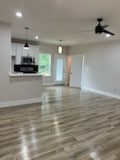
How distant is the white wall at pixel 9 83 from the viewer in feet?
14.7

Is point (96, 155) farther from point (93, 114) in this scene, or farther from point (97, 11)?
point (97, 11)

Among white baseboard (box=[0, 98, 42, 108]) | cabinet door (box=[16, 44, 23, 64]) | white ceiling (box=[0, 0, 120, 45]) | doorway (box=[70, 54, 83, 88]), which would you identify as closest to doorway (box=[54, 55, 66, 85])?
doorway (box=[70, 54, 83, 88])

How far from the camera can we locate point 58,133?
119 inches

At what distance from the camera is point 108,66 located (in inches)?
276

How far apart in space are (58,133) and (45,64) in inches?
258

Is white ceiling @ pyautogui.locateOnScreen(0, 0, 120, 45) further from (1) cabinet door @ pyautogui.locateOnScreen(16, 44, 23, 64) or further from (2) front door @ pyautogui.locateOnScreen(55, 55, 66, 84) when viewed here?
(2) front door @ pyautogui.locateOnScreen(55, 55, 66, 84)

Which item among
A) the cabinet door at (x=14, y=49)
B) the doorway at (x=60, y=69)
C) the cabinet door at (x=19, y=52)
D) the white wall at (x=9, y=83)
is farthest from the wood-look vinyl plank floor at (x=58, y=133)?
the doorway at (x=60, y=69)

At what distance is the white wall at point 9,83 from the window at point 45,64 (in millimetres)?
3873

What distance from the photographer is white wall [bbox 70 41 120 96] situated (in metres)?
6.65

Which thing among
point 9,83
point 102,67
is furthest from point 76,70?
point 9,83

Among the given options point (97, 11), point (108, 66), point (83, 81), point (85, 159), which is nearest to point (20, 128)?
point (85, 159)

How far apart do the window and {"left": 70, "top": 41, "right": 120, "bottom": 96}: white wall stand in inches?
82.5

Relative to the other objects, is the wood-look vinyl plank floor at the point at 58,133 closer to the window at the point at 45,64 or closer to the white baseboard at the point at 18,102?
the white baseboard at the point at 18,102

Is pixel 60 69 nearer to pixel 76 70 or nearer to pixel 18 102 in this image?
pixel 76 70
